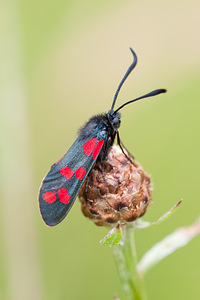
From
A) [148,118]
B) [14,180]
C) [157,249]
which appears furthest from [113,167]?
[148,118]

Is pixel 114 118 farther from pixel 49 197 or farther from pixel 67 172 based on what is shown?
pixel 49 197

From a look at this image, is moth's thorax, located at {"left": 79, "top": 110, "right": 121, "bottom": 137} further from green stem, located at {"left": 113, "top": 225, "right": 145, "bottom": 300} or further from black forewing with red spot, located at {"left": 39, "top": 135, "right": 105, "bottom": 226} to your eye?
green stem, located at {"left": 113, "top": 225, "right": 145, "bottom": 300}

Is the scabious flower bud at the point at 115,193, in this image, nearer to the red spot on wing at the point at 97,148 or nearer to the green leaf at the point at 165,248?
the red spot on wing at the point at 97,148

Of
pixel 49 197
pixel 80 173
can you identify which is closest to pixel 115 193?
pixel 80 173

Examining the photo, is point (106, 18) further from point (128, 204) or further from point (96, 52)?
point (128, 204)

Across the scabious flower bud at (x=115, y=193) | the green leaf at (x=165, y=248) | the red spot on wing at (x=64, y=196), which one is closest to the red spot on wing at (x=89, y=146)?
the scabious flower bud at (x=115, y=193)

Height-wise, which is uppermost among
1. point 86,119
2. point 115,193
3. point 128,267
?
point 86,119
